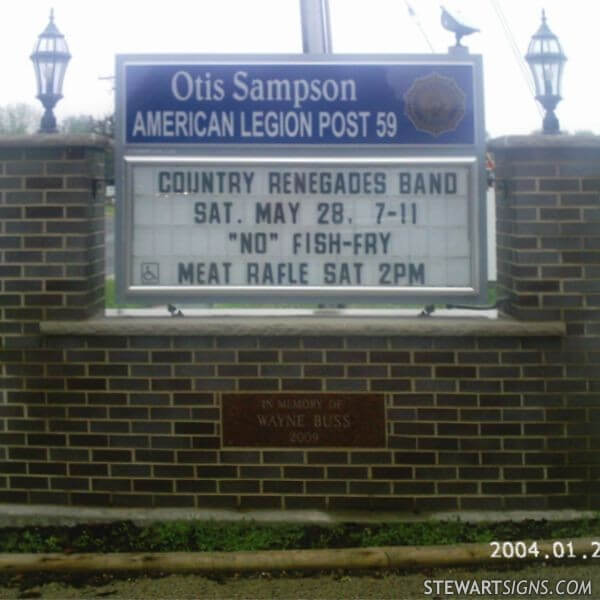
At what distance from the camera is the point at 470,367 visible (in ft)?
20.4

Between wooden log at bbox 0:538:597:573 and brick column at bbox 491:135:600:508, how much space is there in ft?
3.00

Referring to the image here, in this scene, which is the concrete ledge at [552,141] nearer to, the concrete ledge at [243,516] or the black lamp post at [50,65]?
the concrete ledge at [243,516]

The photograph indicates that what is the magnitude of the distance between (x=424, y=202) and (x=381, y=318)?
857 mm

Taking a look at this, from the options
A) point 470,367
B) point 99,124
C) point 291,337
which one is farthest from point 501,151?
point 99,124

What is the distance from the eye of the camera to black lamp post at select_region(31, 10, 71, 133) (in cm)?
645

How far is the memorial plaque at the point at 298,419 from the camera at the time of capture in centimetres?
626

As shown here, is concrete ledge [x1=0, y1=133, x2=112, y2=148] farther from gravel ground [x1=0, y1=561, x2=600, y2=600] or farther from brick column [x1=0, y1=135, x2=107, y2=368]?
gravel ground [x1=0, y1=561, x2=600, y2=600]

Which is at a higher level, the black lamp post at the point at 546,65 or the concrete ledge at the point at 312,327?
the black lamp post at the point at 546,65

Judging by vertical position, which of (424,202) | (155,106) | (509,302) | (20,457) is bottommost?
(20,457)

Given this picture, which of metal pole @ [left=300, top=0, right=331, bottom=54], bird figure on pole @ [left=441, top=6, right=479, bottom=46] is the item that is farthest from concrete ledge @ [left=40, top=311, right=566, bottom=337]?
metal pole @ [left=300, top=0, right=331, bottom=54]

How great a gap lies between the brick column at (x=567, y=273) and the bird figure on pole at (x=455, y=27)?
0.88 meters

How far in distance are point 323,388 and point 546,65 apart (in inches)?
109

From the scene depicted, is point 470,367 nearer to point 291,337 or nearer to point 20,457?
point 291,337

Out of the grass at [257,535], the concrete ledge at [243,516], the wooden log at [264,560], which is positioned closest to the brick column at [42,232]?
the concrete ledge at [243,516]
